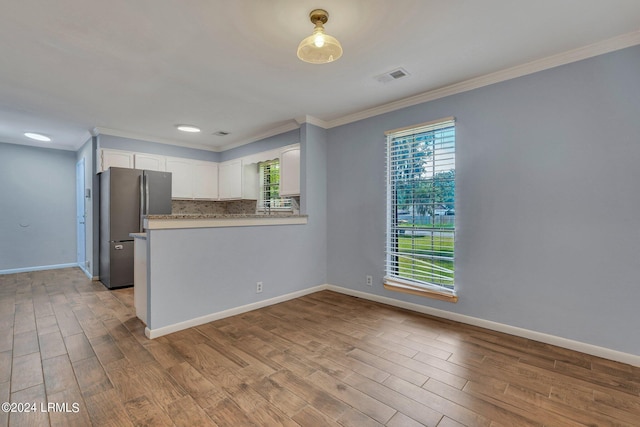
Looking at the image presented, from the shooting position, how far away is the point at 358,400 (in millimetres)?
1766

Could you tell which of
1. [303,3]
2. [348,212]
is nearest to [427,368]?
[348,212]

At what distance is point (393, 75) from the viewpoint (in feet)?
9.25

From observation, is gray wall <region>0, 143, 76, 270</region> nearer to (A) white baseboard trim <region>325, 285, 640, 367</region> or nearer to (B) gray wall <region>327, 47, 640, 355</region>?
(A) white baseboard trim <region>325, 285, 640, 367</region>

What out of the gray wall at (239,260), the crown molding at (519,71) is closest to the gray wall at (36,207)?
the gray wall at (239,260)

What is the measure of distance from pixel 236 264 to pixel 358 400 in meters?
1.98

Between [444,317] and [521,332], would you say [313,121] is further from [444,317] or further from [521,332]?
[521,332]

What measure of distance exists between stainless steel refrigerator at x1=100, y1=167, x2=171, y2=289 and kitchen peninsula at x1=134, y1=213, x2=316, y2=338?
1.60 meters

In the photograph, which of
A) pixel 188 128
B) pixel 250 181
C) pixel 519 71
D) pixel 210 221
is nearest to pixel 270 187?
pixel 250 181

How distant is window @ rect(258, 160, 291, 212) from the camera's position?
16.7 ft

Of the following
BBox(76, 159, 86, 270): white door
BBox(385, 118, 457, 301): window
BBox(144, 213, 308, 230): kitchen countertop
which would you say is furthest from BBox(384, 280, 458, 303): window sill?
BBox(76, 159, 86, 270): white door

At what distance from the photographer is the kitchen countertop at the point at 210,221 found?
8.66 ft

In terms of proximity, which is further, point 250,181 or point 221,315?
point 250,181

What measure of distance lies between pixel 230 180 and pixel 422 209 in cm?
378

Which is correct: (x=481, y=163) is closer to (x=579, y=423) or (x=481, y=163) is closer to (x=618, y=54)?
(x=618, y=54)
